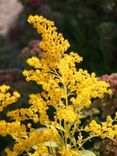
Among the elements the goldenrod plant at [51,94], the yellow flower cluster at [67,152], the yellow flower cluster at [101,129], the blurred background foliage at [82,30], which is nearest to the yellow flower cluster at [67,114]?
the goldenrod plant at [51,94]

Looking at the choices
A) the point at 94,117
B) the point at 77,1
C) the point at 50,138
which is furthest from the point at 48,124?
the point at 77,1

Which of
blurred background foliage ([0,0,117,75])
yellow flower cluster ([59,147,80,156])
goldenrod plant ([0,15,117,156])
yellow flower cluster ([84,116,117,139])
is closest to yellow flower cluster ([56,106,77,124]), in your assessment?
goldenrod plant ([0,15,117,156])

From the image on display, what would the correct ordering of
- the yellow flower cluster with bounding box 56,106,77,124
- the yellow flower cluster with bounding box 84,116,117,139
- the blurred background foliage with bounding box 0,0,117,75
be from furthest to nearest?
the blurred background foliage with bounding box 0,0,117,75, the yellow flower cluster with bounding box 84,116,117,139, the yellow flower cluster with bounding box 56,106,77,124

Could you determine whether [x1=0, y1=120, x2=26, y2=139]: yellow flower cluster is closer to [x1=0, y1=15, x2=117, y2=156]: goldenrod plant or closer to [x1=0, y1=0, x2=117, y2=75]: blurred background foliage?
[x1=0, y1=15, x2=117, y2=156]: goldenrod plant

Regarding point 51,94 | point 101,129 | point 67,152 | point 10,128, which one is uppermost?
point 51,94

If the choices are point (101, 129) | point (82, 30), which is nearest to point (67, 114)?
point (101, 129)

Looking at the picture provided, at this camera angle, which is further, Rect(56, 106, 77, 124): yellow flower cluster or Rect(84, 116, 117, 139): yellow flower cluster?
Rect(84, 116, 117, 139): yellow flower cluster

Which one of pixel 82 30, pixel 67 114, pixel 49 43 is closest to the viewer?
pixel 67 114

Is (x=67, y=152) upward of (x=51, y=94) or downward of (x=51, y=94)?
downward

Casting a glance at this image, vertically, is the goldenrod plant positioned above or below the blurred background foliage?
below

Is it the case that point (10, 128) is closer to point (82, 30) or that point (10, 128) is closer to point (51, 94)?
point (51, 94)

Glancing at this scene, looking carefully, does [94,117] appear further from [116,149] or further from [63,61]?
[63,61]

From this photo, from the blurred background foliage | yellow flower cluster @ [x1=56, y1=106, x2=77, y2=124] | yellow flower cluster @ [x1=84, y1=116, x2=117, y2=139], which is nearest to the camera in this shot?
yellow flower cluster @ [x1=56, y1=106, x2=77, y2=124]

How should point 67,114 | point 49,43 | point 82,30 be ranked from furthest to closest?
1. point 82,30
2. point 49,43
3. point 67,114
